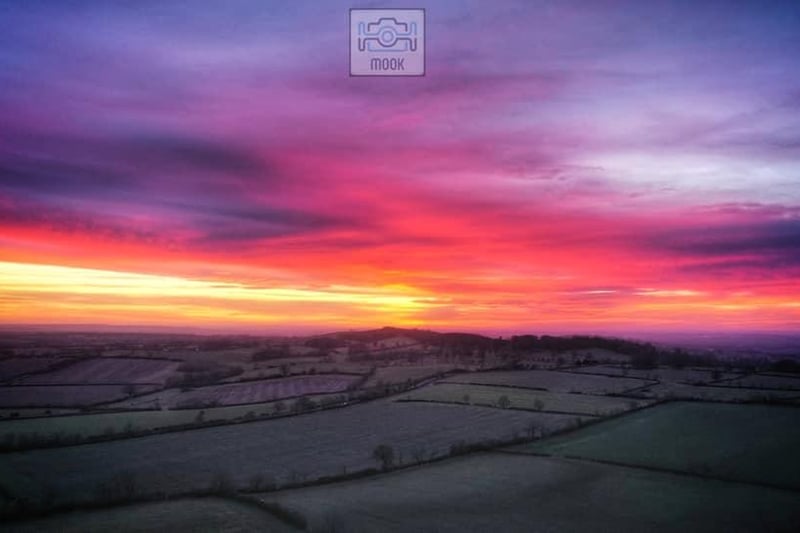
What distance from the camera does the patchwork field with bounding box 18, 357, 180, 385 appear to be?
27938mm

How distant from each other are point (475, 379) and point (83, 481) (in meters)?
27.8

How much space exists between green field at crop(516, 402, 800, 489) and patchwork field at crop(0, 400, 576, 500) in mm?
2463

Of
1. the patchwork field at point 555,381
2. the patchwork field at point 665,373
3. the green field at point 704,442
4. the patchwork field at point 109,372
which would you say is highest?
the patchwork field at point 109,372

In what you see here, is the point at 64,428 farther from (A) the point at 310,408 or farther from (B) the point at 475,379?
(B) the point at 475,379

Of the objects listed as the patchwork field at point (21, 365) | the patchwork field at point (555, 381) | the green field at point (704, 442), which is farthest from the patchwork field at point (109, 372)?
the green field at point (704, 442)

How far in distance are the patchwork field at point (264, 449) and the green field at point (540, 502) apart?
2.92 metres

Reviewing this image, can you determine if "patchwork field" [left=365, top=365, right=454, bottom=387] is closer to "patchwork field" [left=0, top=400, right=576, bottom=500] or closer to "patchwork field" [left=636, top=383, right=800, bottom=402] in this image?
"patchwork field" [left=0, top=400, right=576, bottom=500]

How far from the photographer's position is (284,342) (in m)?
59.5

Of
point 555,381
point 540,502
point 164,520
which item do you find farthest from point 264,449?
point 555,381

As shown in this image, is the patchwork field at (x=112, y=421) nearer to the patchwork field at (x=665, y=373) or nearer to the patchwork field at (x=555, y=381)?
the patchwork field at (x=555, y=381)

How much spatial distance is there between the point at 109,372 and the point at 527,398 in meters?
21.3

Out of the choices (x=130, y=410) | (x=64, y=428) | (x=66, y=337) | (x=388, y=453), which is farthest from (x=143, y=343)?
(x=388, y=453)

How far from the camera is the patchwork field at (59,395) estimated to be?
2366 centimetres

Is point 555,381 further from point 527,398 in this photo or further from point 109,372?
point 109,372
